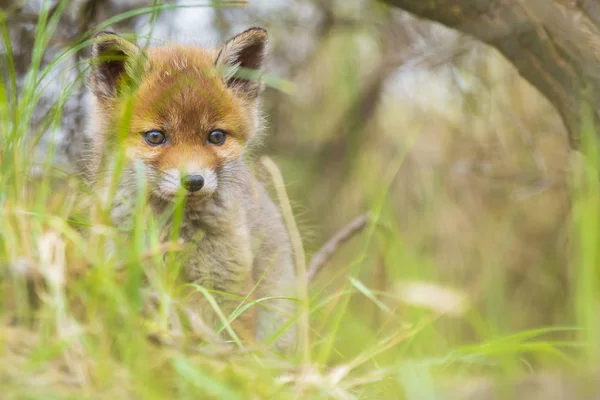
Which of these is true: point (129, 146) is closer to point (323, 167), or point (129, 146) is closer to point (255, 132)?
point (255, 132)

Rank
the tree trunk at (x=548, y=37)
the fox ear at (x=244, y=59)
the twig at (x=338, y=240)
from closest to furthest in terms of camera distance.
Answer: the tree trunk at (x=548, y=37)
the fox ear at (x=244, y=59)
the twig at (x=338, y=240)

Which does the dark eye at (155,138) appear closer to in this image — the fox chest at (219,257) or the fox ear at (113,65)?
the fox ear at (113,65)

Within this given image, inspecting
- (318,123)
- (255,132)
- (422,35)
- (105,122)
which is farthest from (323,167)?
(105,122)

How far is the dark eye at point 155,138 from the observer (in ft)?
9.73

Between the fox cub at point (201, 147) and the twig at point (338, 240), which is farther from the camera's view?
the twig at point (338, 240)

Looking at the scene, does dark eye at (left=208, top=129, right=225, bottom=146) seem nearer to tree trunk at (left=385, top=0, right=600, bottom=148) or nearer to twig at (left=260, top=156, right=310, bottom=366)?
twig at (left=260, top=156, right=310, bottom=366)

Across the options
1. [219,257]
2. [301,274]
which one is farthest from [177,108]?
[301,274]

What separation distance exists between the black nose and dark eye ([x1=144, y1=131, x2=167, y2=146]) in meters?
0.29

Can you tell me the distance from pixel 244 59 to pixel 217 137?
0.49 metres

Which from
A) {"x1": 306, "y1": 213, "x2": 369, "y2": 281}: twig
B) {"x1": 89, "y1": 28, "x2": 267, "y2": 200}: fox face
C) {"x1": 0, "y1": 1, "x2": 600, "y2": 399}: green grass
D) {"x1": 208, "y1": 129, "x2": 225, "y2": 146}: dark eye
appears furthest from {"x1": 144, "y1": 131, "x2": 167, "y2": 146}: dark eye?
{"x1": 306, "y1": 213, "x2": 369, "y2": 281}: twig

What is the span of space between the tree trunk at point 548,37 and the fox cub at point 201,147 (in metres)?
1.02

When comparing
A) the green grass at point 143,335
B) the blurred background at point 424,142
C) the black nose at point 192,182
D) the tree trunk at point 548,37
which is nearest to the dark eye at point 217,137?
the black nose at point 192,182

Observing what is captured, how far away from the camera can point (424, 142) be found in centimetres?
558

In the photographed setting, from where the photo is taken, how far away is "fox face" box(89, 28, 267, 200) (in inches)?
114
